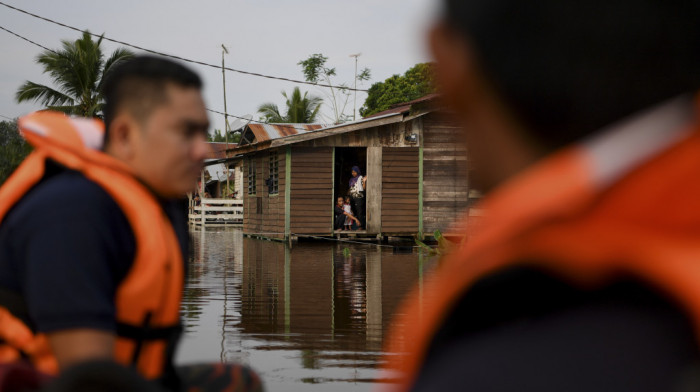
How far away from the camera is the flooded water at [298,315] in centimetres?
598

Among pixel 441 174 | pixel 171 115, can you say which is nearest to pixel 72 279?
pixel 171 115

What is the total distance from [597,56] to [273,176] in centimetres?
2588

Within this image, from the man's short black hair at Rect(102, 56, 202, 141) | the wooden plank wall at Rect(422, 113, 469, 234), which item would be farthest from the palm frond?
the man's short black hair at Rect(102, 56, 202, 141)

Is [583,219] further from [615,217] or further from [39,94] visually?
[39,94]

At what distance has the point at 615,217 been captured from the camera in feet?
2.22

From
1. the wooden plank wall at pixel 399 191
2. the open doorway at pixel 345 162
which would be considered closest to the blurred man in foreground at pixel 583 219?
the wooden plank wall at pixel 399 191

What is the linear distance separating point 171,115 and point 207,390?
0.66 metres

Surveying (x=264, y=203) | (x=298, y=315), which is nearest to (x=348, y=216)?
(x=264, y=203)

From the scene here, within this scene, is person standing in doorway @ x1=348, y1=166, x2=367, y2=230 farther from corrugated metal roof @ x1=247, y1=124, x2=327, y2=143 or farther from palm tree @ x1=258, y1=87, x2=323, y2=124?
palm tree @ x1=258, y1=87, x2=323, y2=124

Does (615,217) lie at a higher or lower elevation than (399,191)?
lower

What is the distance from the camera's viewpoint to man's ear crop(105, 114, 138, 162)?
6.17 ft

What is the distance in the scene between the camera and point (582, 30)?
703mm

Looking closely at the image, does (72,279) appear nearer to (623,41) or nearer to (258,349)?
(623,41)

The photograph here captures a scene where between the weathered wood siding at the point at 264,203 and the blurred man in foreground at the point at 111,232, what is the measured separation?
22.5 m
